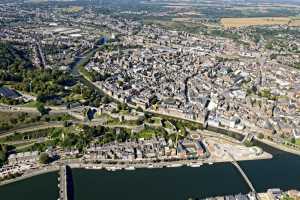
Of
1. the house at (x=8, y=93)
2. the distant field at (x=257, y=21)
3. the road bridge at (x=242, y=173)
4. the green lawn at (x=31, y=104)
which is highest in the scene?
the distant field at (x=257, y=21)

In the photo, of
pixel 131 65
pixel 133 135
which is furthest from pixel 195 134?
pixel 131 65

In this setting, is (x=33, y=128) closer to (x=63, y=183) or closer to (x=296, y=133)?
(x=63, y=183)

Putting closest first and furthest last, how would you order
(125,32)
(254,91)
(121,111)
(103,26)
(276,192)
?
(276,192) < (121,111) < (254,91) < (125,32) < (103,26)

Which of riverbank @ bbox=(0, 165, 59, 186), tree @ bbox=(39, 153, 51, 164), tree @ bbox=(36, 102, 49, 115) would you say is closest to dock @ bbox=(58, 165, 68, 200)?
riverbank @ bbox=(0, 165, 59, 186)

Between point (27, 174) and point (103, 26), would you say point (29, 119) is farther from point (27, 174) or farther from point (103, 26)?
point (103, 26)

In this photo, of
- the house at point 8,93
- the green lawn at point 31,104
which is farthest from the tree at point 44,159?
the house at point 8,93

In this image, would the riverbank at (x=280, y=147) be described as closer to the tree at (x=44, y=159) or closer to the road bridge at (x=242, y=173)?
the road bridge at (x=242, y=173)

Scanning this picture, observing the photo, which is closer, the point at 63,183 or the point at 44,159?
the point at 63,183

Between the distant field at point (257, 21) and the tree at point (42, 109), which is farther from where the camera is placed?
the distant field at point (257, 21)

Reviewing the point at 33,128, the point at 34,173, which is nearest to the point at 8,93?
the point at 33,128
